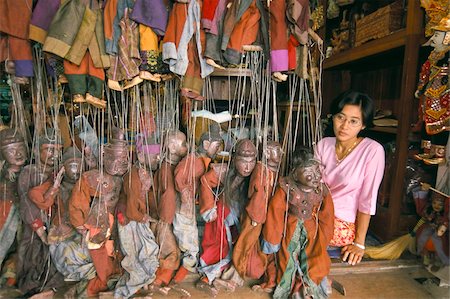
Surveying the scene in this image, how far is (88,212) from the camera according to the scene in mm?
1179

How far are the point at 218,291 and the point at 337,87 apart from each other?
2.04 meters

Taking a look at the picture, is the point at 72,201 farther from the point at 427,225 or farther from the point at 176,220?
the point at 427,225

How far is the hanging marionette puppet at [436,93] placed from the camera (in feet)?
4.20

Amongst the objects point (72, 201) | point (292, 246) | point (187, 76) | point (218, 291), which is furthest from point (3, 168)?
point (292, 246)

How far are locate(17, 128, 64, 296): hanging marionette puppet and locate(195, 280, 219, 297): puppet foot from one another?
0.54 metres

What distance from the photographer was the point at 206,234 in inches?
50.5

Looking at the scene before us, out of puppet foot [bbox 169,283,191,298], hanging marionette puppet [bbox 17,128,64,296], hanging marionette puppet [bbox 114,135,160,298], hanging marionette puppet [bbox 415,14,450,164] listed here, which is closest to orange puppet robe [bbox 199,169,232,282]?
puppet foot [bbox 169,283,191,298]

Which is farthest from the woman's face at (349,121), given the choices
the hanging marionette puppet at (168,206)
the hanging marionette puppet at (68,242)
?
the hanging marionette puppet at (68,242)

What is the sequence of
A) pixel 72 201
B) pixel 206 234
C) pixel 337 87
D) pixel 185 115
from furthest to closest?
1. pixel 337 87
2. pixel 185 115
3. pixel 206 234
4. pixel 72 201

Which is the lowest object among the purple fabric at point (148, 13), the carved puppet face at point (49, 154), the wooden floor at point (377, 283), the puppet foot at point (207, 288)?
the wooden floor at point (377, 283)

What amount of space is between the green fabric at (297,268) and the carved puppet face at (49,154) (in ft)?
3.35

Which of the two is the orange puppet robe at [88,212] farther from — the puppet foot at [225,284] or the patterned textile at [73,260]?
the puppet foot at [225,284]

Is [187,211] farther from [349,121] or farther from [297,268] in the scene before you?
[349,121]

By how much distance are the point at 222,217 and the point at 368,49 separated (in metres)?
1.37
